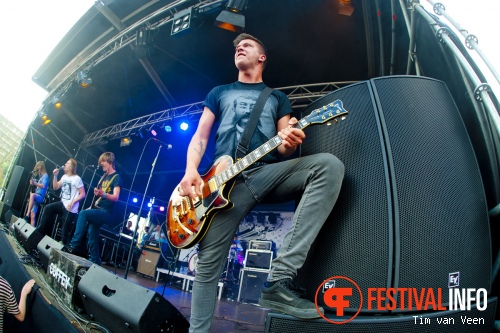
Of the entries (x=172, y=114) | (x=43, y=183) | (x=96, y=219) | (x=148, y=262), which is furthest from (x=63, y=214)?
(x=172, y=114)

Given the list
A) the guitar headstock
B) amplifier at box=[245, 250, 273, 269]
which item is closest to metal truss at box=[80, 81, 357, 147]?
amplifier at box=[245, 250, 273, 269]

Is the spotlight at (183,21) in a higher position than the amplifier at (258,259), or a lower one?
higher

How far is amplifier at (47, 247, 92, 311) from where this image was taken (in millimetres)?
2029

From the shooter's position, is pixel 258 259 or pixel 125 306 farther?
pixel 258 259

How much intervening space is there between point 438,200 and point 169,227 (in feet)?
6.00

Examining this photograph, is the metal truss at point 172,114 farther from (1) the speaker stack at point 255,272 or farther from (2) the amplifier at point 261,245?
(1) the speaker stack at point 255,272

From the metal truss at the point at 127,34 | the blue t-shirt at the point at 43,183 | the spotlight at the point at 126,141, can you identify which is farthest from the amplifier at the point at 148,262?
the metal truss at the point at 127,34

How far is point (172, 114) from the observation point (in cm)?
774

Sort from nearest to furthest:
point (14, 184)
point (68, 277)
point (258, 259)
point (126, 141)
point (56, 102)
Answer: point (68, 277) → point (258, 259) → point (14, 184) → point (56, 102) → point (126, 141)

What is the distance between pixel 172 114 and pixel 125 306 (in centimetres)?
682

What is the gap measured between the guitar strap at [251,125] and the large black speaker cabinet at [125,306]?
103 cm

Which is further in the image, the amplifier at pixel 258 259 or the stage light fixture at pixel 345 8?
the amplifier at pixel 258 259

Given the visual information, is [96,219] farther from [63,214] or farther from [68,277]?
[68,277]

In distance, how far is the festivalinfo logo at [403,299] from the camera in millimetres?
1127
